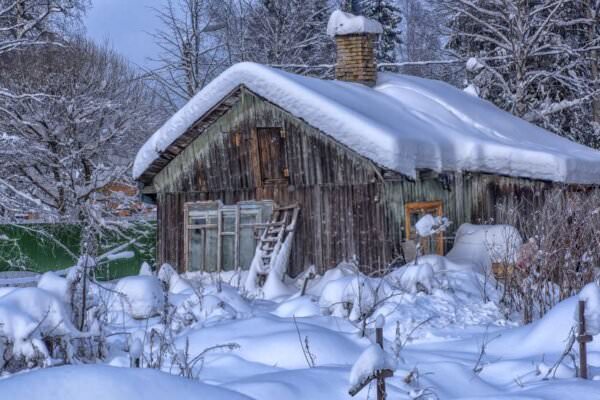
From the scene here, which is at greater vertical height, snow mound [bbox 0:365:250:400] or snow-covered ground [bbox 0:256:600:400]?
snow mound [bbox 0:365:250:400]

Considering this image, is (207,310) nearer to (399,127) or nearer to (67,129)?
(399,127)

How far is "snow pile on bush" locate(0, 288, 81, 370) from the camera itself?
20.2 ft

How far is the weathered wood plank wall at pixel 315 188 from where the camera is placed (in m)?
14.2

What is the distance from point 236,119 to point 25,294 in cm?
947

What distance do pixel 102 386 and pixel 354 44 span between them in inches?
608

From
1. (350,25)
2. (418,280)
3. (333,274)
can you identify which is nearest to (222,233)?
(333,274)

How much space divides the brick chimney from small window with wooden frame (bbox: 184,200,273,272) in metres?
4.53

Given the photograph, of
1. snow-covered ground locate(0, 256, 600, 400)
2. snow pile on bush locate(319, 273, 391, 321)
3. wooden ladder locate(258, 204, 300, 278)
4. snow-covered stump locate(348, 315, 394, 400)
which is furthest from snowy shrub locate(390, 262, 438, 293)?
snow-covered stump locate(348, 315, 394, 400)

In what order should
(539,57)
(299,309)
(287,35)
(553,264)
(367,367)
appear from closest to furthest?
(367,367) → (553,264) → (299,309) → (539,57) → (287,35)

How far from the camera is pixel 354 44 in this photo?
1800 centimetres

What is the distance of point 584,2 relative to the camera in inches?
931

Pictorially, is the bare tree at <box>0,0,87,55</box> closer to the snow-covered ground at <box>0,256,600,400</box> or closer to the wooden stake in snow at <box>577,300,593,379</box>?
the snow-covered ground at <box>0,256,600,400</box>

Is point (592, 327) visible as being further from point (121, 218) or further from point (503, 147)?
point (121, 218)

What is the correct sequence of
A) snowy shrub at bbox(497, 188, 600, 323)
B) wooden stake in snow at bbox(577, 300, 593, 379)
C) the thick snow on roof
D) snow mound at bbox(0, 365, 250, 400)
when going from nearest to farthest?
snow mound at bbox(0, 365, 250, 400)
wooden stake in snow at bbox(577, 300, 593, 379)
snowy shrub at bbox(497, 188, 600, 323)
the thick snow on roof
